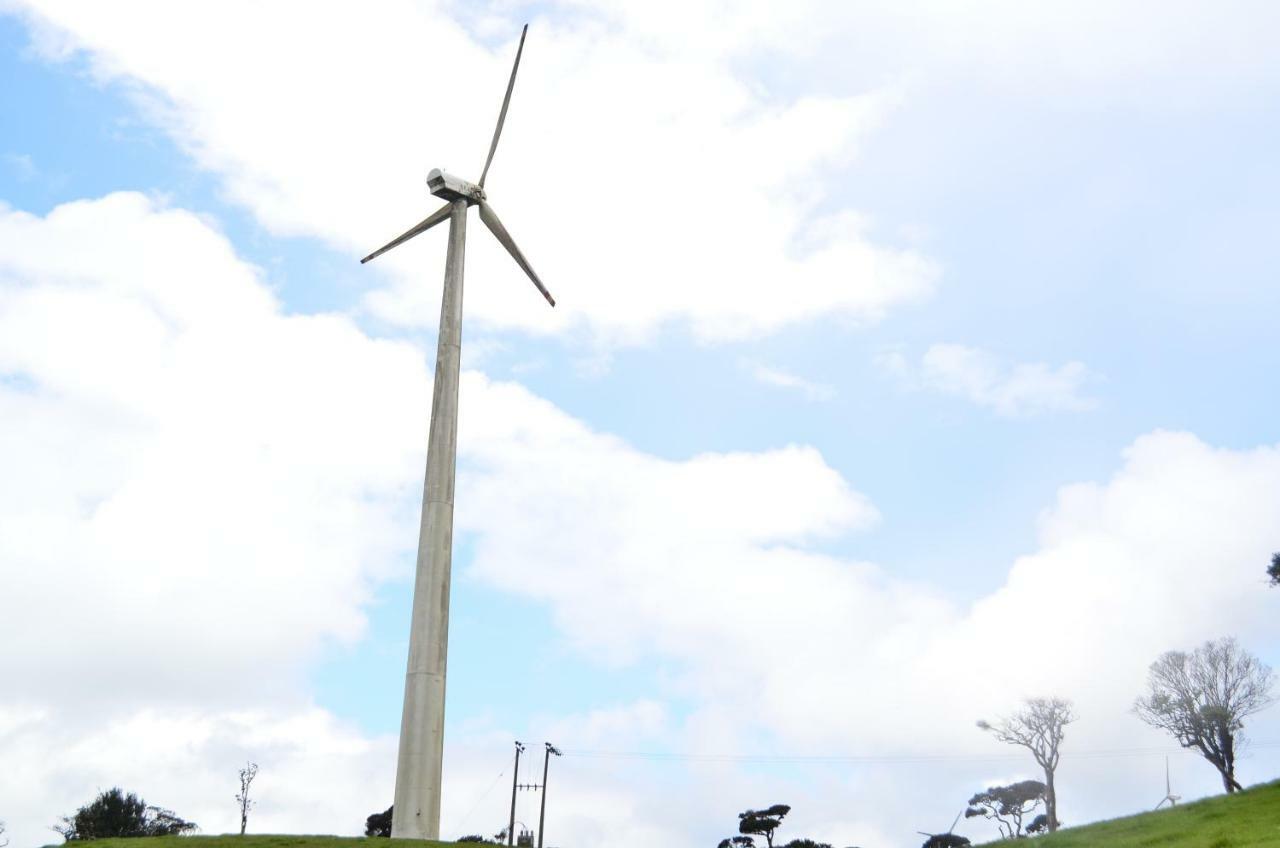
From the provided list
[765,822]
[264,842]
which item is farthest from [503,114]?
[765,822]

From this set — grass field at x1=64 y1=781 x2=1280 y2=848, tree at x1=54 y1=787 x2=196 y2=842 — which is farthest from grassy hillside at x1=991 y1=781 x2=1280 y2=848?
tree at x1=54 y1=787 x2=196 y2=842

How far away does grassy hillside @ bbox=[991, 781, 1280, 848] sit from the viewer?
36438mm

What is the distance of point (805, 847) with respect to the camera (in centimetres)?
9169

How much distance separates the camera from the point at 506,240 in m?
52.3

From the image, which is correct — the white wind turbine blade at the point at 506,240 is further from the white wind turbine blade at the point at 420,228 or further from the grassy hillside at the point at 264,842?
the grassy hillside at the point at 264,842

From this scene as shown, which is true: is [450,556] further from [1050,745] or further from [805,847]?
[1050,745]

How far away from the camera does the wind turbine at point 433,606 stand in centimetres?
3766

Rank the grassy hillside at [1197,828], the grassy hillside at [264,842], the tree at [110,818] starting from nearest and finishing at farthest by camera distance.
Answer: the grassy hillside at [264,842] < the grassy hillside at [1197,828] < the tree at [110,818]

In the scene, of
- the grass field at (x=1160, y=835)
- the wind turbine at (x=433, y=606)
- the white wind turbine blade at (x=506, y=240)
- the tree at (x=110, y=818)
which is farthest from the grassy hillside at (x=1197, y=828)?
the tree at (x=110, y=818)

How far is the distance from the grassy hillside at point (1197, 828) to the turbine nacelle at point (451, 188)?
33614mm

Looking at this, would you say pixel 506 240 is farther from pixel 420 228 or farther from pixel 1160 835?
pixel 1160 835

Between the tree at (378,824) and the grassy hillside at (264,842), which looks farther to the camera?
the tree at (378,824)

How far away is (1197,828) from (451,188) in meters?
37.2

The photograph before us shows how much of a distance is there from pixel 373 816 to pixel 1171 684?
75.8 m
